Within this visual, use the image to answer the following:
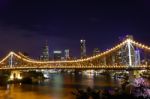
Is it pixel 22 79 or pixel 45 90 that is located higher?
pixel 22 79

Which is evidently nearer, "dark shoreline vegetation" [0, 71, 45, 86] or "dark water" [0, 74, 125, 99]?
"dark water" [0, 74, 125, 99]

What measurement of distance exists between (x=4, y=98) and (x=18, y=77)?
29.4m

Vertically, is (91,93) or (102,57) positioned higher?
(102,57)

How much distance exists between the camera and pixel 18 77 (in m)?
66.4

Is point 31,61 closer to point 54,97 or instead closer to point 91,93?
point 54,97

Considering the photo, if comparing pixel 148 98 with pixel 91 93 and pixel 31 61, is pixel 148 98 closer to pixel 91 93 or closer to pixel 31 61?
pixel 91 93

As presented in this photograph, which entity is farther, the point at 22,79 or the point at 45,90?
the point at 22,79

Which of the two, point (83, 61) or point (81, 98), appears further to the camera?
point (83, 61)

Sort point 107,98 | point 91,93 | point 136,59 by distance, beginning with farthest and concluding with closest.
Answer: point 136,59 → point 91,93 → point 107,98

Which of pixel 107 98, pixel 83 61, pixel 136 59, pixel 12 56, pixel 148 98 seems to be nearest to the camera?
pixel 148 98

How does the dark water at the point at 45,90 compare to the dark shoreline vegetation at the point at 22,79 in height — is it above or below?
below

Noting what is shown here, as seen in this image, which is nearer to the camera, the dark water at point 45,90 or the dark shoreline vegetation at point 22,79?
→ the dark water at point 45,90

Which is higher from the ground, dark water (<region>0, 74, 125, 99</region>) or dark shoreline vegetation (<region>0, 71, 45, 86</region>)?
dark shoreline vegetation (<region>0, 71, 45, 86</region>)

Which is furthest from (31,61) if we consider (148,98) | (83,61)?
(148,98)
